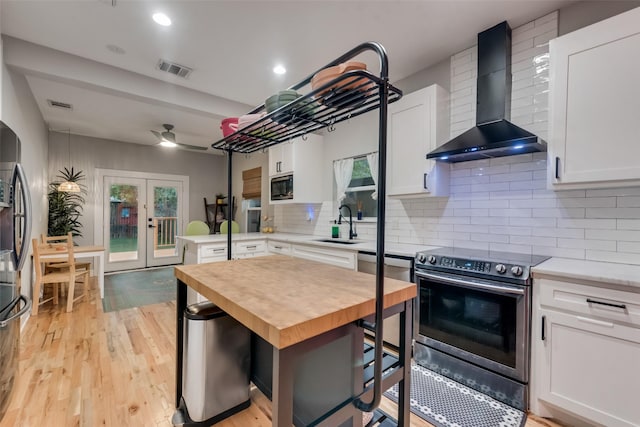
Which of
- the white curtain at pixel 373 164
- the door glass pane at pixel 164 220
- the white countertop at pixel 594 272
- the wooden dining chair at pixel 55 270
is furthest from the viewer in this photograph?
the door glass pane at pixel 164 220

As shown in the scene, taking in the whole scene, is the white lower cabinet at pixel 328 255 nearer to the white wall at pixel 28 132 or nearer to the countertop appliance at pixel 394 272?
the countertop appliance at pixel 394 272

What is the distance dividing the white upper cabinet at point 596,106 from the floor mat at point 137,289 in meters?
4.49

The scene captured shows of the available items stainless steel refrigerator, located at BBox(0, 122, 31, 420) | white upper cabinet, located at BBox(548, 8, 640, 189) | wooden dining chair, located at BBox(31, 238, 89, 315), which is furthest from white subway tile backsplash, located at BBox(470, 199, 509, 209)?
wooden dining chair, located at BBox(31, 238, 89, 315)

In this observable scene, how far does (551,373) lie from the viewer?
1.69 m

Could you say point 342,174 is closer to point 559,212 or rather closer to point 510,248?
point 510,248

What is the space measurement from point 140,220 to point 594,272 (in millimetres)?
6927

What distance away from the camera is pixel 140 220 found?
604 centimetres

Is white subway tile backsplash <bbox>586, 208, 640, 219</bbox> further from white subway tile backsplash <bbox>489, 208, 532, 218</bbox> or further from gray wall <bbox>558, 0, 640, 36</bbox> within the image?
gray wall <bbox>558, 0, 640, 36</bbox>

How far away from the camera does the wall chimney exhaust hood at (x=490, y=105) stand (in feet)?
7.05

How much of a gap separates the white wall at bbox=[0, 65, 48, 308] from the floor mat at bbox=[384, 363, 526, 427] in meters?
4.03

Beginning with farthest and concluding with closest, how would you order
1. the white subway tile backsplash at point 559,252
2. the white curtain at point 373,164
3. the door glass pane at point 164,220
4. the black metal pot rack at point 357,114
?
1. the door glass pane at point 164,220
2. the white curtain at point 373,164
3. the white subway tile backsplash at point 559,252
4. the black metal pot rack at point 357,114

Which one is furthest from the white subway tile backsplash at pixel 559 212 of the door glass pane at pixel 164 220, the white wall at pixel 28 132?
the door glass pane at pixel 164 220

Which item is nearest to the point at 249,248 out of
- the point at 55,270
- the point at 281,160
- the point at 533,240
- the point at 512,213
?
the point at 281,160

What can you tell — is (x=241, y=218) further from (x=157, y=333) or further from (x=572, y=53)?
(x=572, y=53)
